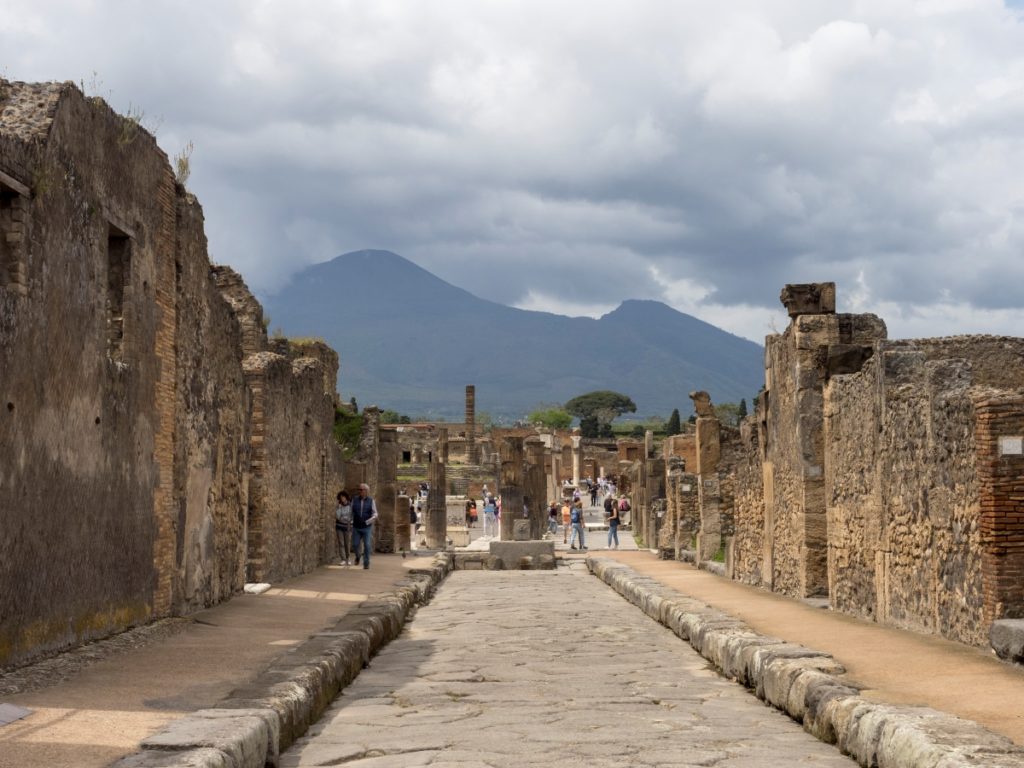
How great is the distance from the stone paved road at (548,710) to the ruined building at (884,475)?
1.91 metres

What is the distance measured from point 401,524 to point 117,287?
2049 cm

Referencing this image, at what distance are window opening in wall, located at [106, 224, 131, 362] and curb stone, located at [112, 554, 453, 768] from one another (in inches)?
115

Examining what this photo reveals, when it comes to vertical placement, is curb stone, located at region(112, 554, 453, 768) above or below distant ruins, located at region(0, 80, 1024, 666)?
below

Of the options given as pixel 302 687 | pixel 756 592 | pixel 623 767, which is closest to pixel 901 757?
pixel 623 767

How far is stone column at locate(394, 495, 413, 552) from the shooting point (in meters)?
30.8

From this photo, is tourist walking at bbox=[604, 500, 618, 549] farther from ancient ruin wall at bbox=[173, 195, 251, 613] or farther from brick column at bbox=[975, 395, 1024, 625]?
brick column at bbox=[975, 395, 1024, 625]

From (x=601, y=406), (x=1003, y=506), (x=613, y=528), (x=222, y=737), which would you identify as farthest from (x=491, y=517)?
(x=601, y=406)

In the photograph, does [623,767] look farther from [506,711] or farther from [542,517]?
[542,517]

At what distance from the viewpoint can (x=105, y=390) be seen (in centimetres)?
1048

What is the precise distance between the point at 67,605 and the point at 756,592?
31.9 feet

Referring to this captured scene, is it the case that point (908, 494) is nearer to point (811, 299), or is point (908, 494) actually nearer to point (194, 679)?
point (811, 299)

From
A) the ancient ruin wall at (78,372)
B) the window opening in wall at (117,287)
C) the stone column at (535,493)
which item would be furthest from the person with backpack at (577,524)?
the window opening in wall at (117,287)

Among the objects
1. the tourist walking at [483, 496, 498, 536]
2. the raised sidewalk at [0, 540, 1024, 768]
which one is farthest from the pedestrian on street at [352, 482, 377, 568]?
the tourist walking at [483, 496, 498, 536]

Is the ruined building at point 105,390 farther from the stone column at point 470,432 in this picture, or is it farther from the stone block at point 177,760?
the stone column at point 470,432
